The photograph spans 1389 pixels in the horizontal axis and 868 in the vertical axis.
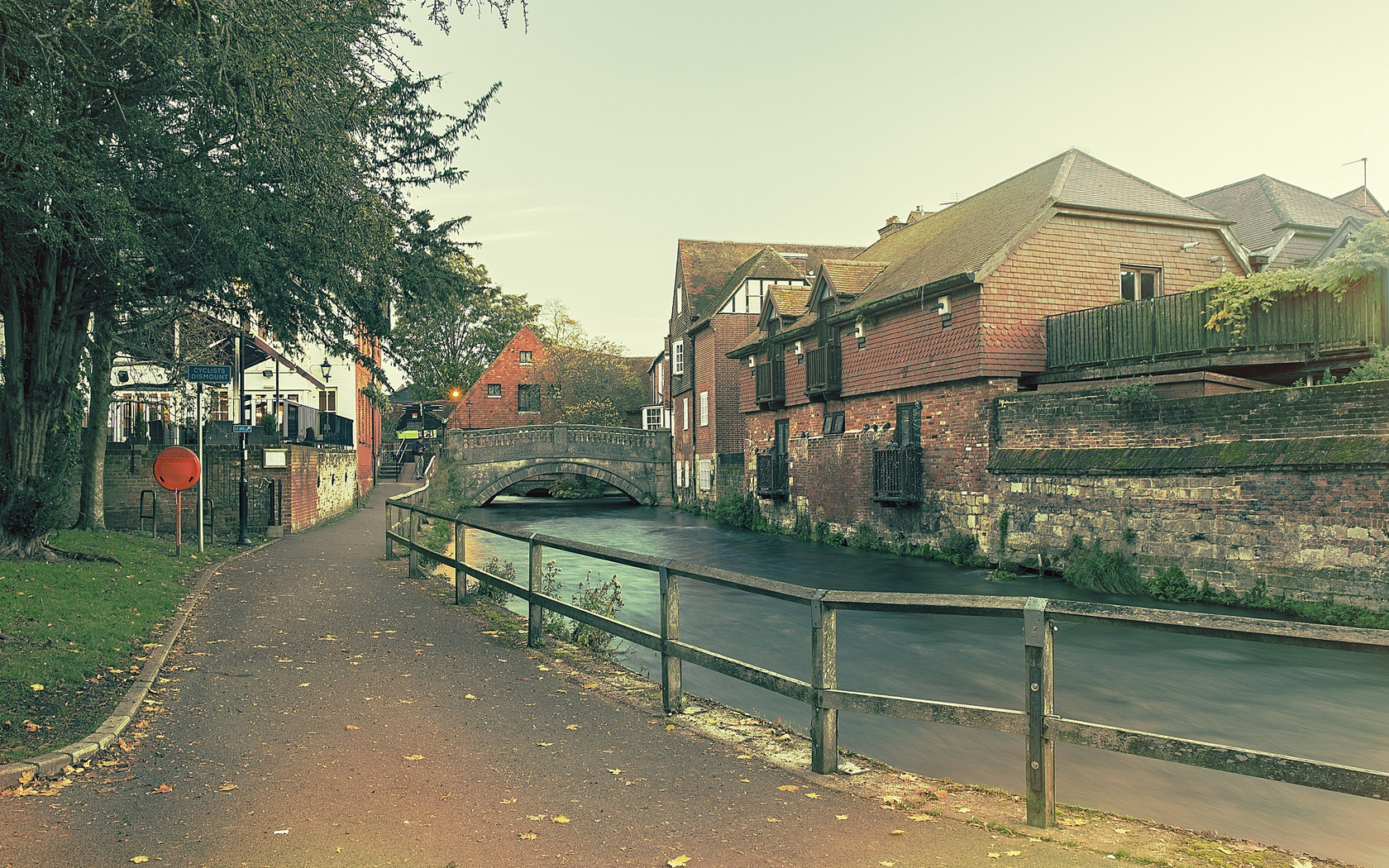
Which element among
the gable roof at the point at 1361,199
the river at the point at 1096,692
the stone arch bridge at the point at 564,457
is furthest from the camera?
the stone arch bridge at the point at 564,457

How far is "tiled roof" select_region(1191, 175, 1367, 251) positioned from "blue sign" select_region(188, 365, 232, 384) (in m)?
27.3

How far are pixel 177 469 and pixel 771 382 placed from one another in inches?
825

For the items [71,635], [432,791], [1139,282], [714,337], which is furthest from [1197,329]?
[714,337]

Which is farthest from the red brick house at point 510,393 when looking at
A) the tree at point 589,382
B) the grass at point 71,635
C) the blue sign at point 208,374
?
the grass at point 71,635

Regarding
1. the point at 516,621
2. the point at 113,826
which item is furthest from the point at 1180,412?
the point at 113,826

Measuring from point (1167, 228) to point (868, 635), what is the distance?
48.0 ft

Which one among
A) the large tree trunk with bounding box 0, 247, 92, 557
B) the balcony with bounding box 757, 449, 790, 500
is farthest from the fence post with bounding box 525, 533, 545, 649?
the balcony with bounding box 757, 449, 790, 500

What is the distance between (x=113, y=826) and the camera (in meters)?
4.50

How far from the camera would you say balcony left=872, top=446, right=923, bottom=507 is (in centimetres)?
2378

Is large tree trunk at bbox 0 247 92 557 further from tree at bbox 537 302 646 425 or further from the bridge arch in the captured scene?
tree at bbox 537 302 646 425

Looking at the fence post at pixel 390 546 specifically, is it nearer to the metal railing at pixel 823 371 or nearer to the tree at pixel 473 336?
the metal railing at pixel 823 371

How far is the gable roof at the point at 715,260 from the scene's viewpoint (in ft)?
156

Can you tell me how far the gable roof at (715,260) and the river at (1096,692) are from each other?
26632 mm

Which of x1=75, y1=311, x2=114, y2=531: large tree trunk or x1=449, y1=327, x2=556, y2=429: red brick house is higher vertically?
x1=449, y1=327, x2=556, y2=429: red brick house
